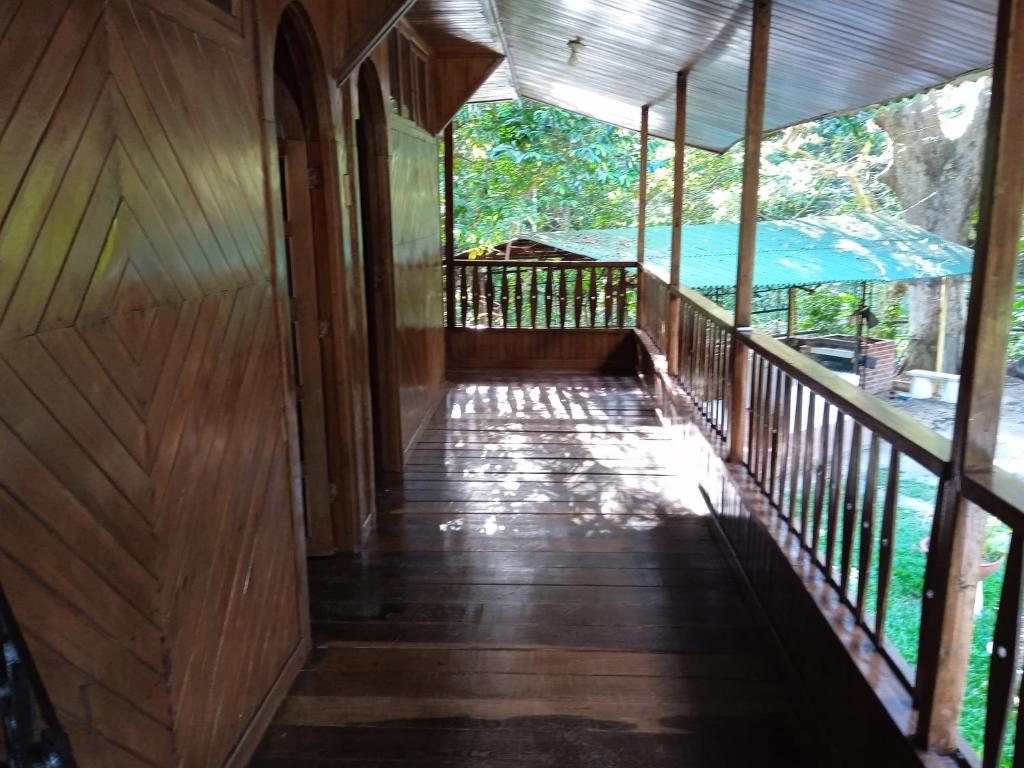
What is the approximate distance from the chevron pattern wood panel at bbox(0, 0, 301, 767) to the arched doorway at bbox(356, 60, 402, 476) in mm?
2255

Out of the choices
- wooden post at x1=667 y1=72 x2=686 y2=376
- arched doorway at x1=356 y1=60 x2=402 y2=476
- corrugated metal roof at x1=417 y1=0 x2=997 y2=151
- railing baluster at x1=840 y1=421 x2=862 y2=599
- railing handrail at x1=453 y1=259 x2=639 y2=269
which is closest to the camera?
railing baluster at x1=840 y1=421 x2=862 y2=599

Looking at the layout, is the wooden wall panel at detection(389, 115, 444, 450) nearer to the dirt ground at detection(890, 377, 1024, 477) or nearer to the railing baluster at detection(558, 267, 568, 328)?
the railing baluster at detection(558, 267, 568, 328)

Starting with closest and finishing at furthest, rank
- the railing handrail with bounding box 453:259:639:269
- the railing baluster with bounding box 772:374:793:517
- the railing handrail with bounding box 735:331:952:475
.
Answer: the railing handrail with bounding box 735:331:952:475, the railing baluster with bounding box 772:374:793:517, the railing handrail with bounding box 453:259:639:269

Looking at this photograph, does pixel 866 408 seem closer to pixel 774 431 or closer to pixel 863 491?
pixel 863 491

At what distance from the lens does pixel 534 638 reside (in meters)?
3.15

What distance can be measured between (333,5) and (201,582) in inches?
102

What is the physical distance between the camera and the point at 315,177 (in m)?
3.62

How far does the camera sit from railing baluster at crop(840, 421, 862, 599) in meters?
2.50

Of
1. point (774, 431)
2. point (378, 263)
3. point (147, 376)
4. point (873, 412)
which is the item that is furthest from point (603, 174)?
point (147, 376)

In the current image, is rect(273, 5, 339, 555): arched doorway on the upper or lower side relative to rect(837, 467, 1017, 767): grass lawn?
upper

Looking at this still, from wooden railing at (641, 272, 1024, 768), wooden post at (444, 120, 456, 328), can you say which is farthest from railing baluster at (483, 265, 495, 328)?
wooden railing at (641, 272, 1024, 768)

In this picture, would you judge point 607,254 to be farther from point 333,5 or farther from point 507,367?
point 333,5

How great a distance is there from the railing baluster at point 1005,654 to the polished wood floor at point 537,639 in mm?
884

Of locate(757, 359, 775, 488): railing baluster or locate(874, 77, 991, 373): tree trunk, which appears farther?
locate(874, 77, 991, 373): tree trunk
